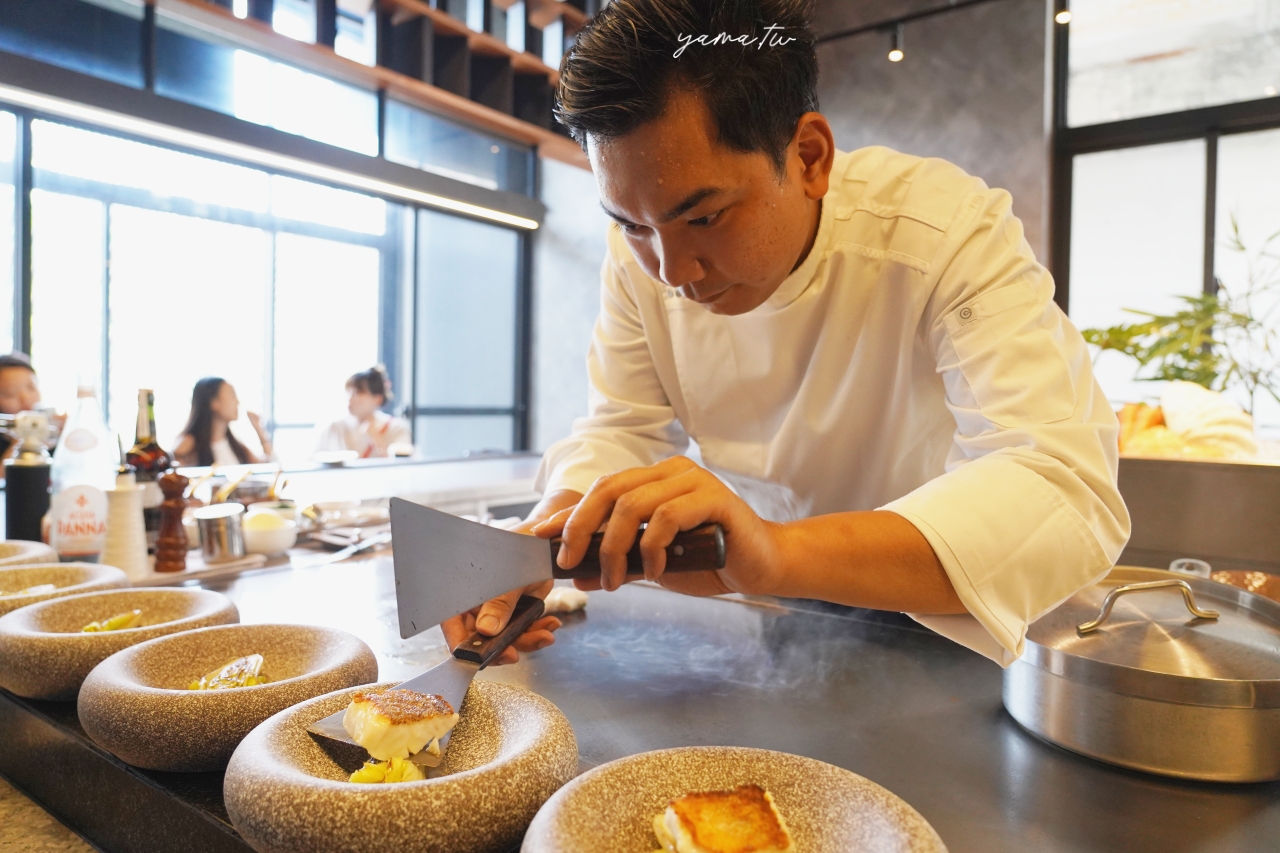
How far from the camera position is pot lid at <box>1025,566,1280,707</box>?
0.71 m

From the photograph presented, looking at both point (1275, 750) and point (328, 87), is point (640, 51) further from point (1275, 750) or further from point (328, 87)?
point (328, 87)

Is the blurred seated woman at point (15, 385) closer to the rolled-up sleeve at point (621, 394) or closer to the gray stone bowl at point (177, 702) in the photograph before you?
the rolled-up sleeve at point (621, 394)

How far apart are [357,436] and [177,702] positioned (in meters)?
5.06

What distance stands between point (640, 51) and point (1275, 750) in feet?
3.00

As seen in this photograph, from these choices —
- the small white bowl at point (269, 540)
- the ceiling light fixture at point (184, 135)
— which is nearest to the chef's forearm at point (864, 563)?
the small white bowl at point (269, 540)

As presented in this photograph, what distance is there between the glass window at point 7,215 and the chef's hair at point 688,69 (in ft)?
15.1

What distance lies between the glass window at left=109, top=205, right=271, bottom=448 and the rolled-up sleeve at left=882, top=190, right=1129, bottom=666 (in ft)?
14.6

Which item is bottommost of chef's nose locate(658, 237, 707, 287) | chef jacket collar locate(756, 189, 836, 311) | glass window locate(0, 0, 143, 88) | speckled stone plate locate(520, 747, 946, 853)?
speckled stone plate locate(520, 747, 946, 853)

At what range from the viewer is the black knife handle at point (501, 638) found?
792 millimetres

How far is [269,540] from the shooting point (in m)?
1.74

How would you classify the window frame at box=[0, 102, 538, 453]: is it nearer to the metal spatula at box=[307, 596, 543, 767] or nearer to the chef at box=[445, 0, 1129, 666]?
the chef at box=[445, 0, 1129, 666]

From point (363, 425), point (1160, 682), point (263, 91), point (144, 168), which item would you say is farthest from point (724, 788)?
point (144, 168)

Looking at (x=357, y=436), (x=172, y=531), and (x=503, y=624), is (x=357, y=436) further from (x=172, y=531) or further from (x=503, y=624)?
(x=503, y=624)

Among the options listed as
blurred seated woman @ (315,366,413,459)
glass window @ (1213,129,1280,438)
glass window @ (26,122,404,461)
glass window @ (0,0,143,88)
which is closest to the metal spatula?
glass window @ (0,0,143,88)
